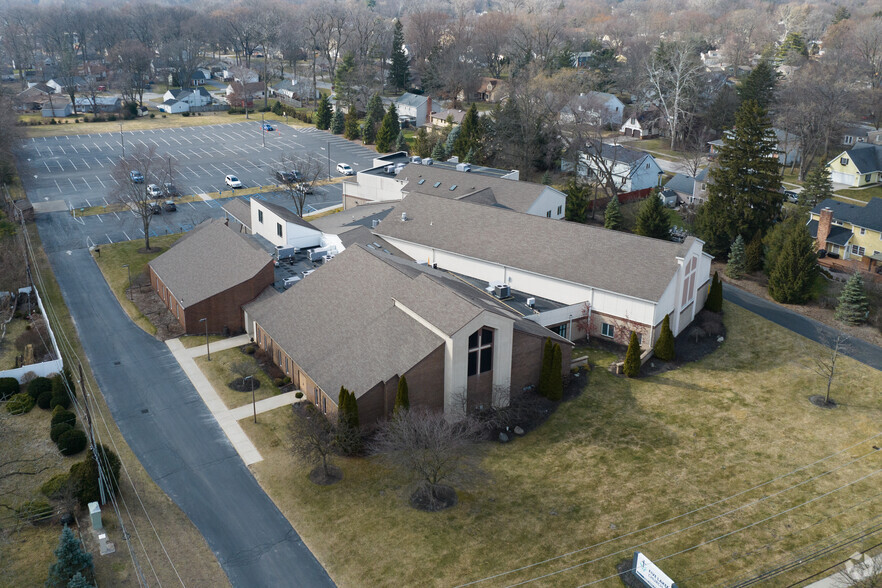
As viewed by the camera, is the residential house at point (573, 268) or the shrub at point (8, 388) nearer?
the shrub at point (8, 388)

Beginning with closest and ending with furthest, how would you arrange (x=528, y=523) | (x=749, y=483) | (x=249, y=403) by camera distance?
(x=528, y=523) < (x=749, y=483) < (x=249, y=403)

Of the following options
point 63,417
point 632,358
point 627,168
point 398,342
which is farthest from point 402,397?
point 627,168

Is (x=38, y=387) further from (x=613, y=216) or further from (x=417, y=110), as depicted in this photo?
(x=417, y=110)

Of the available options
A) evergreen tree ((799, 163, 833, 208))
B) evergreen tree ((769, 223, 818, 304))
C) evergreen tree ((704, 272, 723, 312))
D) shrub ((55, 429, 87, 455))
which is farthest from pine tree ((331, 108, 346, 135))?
shrub ((55, 429, 87, 455))

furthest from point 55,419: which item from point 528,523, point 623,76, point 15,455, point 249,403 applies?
point 623,76

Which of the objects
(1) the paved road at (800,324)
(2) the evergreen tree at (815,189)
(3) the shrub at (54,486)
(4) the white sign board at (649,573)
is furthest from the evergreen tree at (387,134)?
(4) the white sign board at (649,573)

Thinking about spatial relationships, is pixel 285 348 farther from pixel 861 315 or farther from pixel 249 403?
pixel 861 315

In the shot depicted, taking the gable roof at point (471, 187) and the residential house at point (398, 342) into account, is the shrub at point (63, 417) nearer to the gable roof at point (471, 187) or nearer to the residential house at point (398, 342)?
the residential house at point (398, 342)
